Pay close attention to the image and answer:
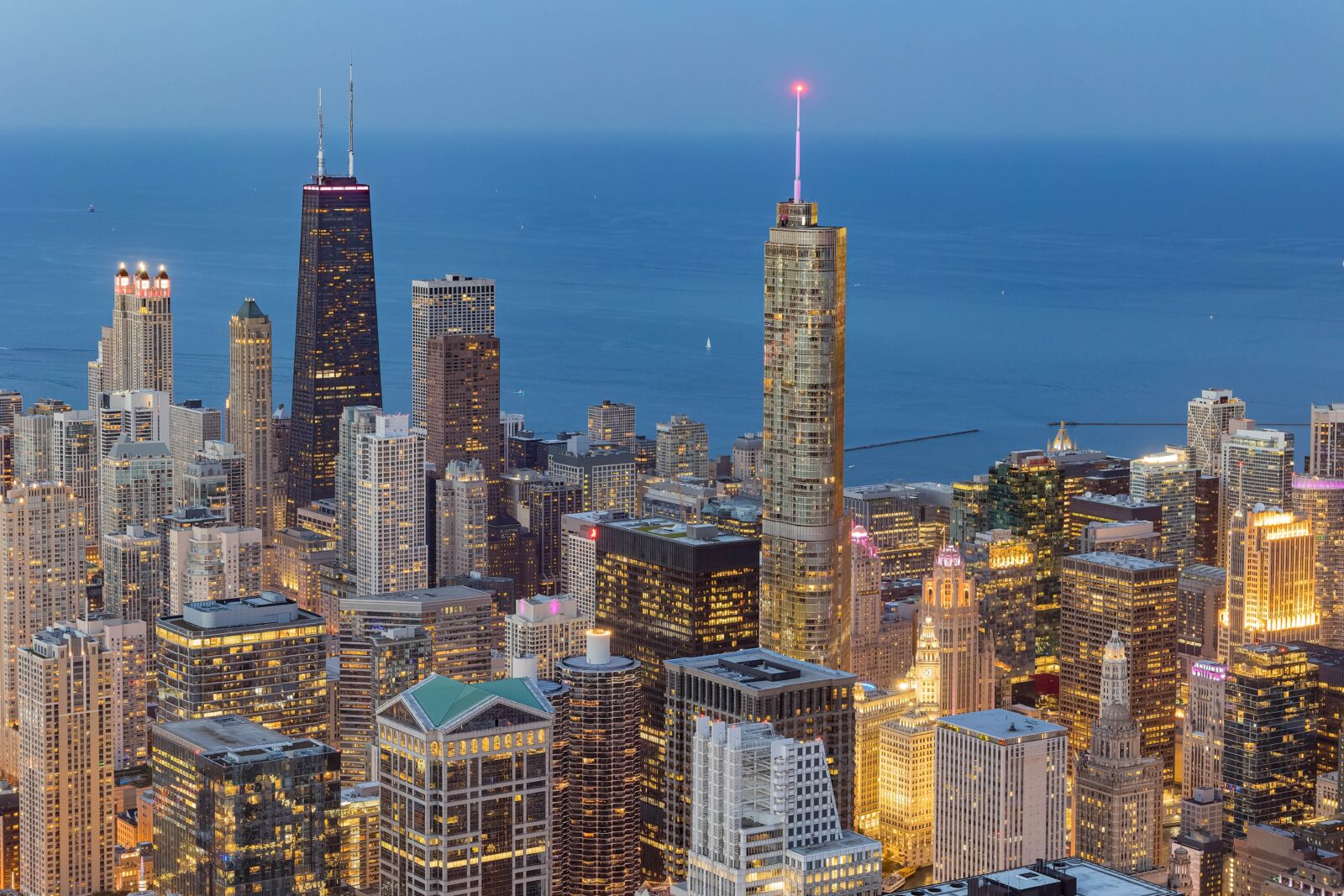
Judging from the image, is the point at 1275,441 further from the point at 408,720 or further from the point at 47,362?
the point at 47,362

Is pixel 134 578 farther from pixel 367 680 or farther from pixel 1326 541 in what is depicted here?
pixel 1326 541

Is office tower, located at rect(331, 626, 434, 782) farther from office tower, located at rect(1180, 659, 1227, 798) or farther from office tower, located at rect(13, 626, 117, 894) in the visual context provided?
office tower, located at rect(1180, 659, 1227, 798)

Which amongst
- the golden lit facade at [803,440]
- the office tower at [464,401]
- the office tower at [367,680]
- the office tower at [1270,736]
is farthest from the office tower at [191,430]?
the office tower at [1270,736]

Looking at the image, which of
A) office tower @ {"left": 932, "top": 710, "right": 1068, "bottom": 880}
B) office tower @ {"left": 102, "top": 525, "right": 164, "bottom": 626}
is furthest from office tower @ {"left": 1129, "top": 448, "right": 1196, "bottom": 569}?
office tower @ {"left": 102, "top": 525, "right": 164, "bottom": 626}

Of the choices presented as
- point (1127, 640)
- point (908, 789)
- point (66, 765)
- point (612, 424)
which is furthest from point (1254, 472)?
point (66, 765)

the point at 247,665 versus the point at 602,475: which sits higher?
the point at 602,475

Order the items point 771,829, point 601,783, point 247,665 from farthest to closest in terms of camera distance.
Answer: point 247,665, point 601,783, point 771,829

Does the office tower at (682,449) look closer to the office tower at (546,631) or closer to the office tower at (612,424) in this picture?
the office tower at (612,424)
